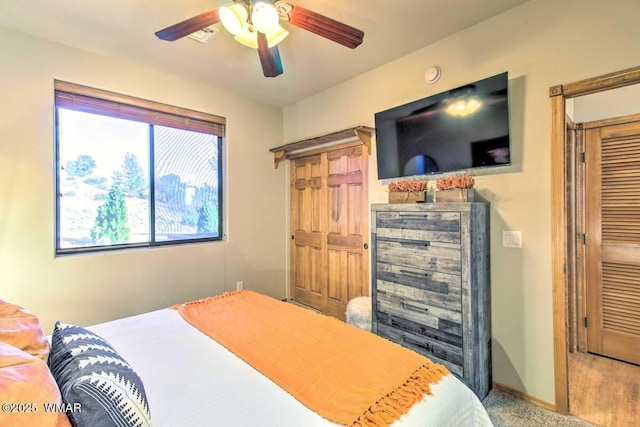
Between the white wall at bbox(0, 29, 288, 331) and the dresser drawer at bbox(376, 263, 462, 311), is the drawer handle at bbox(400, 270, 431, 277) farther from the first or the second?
the white wall at bbox(0, 29, 288, 331)

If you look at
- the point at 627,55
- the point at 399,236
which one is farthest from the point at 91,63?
the point at 627,55

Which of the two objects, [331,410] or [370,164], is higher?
[370,164]

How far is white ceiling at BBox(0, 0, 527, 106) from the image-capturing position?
1.98 m

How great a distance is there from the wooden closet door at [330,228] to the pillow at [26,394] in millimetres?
2606

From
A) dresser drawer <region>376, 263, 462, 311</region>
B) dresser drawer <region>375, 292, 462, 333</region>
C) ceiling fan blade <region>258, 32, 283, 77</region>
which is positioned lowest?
dresser drawer <region>375, 292, 462, 333</region>

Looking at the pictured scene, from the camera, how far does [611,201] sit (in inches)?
100

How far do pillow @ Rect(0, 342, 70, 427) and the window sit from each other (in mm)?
2236

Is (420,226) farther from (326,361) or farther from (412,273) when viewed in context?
(326,361)

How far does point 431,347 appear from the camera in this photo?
2.09m

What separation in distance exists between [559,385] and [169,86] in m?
4.03

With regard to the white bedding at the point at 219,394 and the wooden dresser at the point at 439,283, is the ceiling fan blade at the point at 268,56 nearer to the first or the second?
the wooden dresser at the point at 439,283

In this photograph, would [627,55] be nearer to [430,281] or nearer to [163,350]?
Answer: [430,281]

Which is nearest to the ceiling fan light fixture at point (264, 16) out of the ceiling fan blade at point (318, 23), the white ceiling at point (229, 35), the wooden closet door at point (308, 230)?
the ceiling fan blade at point (318, 23)

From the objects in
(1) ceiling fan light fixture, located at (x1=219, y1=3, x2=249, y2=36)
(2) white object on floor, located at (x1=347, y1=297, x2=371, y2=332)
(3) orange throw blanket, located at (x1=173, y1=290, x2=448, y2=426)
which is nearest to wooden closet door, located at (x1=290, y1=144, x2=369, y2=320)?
(2) white object on floor, located at (x1=347, y1=297, x2=371, y2=332)
